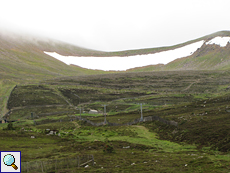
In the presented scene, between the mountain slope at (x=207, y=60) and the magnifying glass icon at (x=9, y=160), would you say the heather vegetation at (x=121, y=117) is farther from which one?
the magnifying glass icon at (x=9, y=160)

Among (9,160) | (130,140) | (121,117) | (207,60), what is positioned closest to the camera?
(9,160)

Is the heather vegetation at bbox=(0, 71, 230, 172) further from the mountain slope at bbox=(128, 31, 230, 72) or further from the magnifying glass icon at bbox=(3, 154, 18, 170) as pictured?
the mountain slope at bbox=(128, 31, 230, 72)

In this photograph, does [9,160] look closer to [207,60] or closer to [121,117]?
[121,117]

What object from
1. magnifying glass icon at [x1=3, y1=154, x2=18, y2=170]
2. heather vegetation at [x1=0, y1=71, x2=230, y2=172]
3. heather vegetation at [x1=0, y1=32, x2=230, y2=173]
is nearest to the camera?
magnifying glass icon at [x1=3, y1=154, x2=18, y2=170]

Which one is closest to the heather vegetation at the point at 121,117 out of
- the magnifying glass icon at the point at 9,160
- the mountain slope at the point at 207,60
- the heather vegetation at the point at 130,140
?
the heather vegetation at the point at 130,140

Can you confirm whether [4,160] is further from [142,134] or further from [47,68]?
[47,68]

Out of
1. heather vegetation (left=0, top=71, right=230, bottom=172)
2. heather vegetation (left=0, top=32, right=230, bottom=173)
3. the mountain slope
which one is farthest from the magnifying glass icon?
the mountain slope

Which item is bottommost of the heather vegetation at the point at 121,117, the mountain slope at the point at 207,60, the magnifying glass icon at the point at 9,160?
the heather vegetation at the point at 121,117

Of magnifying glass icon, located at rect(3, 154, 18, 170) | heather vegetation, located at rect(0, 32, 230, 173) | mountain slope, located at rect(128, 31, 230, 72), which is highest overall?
mountain slope, located at rect(128, 31, 230, 72)

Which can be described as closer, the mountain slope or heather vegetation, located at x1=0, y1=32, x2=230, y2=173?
heather vegetation, located at x1=0, y1=32, x2=230, y2=173

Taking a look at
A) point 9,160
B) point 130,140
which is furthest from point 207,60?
point 9,160

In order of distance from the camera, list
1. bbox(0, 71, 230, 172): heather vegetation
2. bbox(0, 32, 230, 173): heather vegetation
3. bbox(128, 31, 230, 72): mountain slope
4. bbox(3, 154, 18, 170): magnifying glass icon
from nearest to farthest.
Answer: bbox(3, 154, 18, 170): magnifying glass icon, bbox(0, 71, 230, 172): heather vegetation, bbox(0, 32, 230, 173): heather vegetation, bbox(128, 31, 230, 72): mountain slope

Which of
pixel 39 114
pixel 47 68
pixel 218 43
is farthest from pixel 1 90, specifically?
pixel 218 43

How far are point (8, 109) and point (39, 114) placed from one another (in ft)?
38.6
